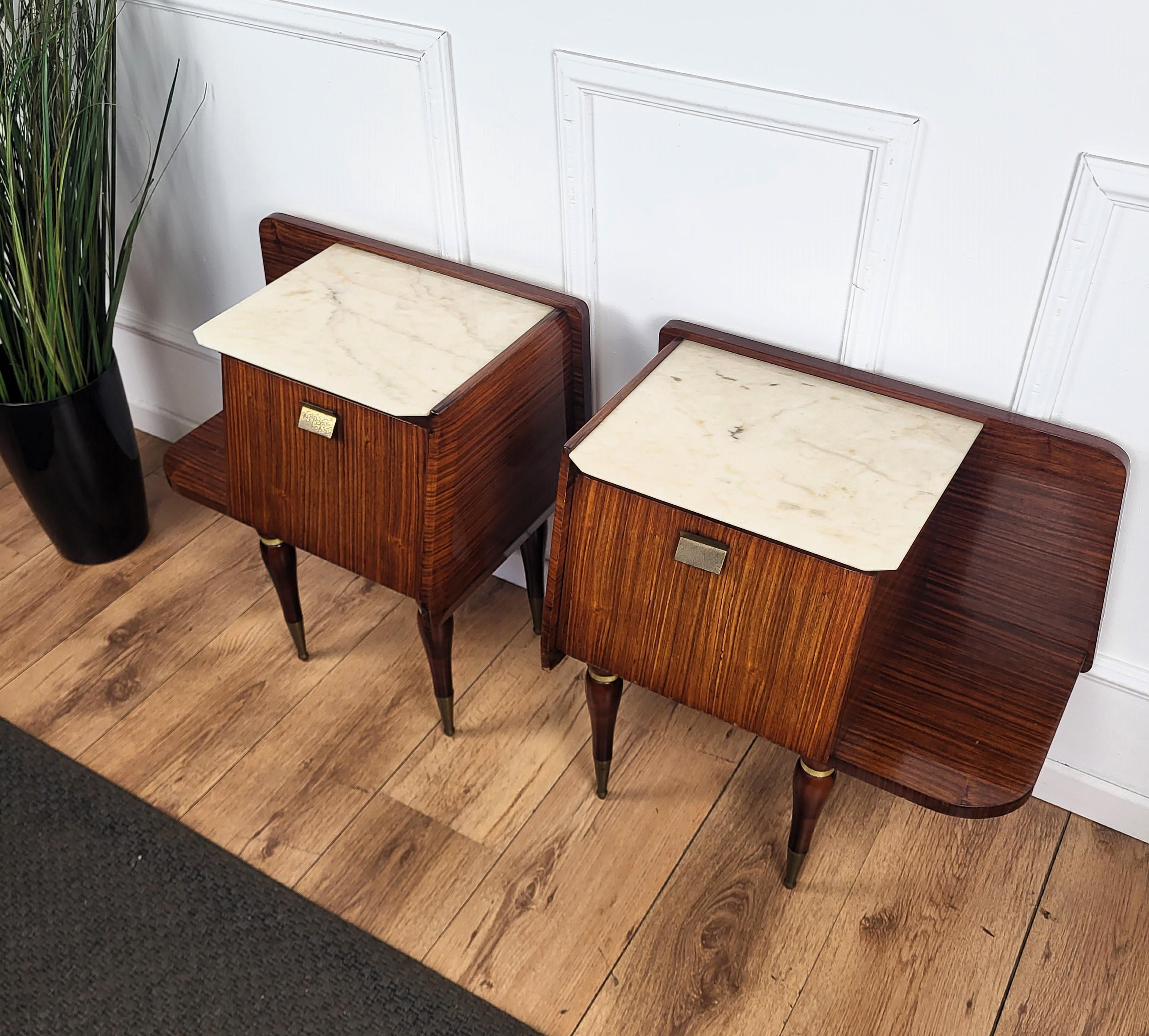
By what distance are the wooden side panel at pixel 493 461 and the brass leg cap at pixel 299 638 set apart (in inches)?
14.3

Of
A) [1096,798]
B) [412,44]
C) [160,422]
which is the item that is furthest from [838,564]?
[160,422]

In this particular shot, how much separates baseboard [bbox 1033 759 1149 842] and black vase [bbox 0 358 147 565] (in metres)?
1.45

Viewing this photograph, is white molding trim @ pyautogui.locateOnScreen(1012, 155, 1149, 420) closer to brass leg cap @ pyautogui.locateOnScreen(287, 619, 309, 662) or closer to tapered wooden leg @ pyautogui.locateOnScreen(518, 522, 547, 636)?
tapered wooden leg @ pyautogui.locateOnScreen(518, 522, 547, 636)

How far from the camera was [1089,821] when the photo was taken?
1450mm

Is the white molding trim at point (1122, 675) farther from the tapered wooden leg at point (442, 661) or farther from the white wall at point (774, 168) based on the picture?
the tapered wooden leg at point (442, 661)

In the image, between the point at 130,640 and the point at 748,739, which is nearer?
the point at 748,739

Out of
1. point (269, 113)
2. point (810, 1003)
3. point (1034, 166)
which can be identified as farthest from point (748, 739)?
point (269, 113)

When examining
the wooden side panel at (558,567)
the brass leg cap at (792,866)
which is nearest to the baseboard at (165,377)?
the wooden side panel at (558,567)

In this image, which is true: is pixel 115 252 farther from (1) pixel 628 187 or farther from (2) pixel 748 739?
(2) pixel 748 739

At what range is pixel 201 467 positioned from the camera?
1572mm

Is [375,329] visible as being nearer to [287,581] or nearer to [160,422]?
[287,581]

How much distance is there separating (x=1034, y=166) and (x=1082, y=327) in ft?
0.57

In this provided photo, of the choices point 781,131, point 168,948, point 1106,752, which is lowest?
point 168,948

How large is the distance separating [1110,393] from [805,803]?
55 cm
